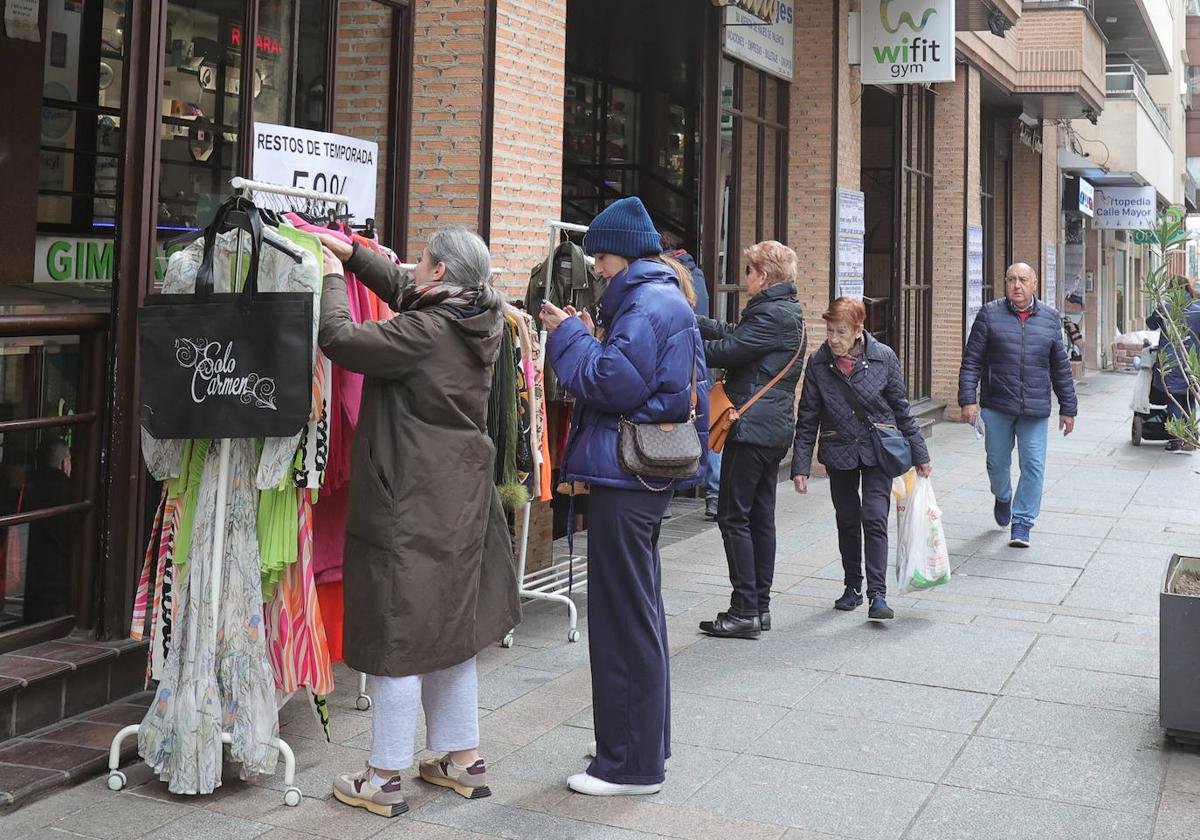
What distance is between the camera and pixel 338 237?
4988 millimetres

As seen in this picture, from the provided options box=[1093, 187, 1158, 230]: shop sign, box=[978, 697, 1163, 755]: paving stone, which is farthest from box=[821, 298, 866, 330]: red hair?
Result: box=[1093, 187, 1158, 230]: shop sign

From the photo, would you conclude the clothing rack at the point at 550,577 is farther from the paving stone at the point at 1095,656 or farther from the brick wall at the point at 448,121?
the paving stone at the point at 1095,656

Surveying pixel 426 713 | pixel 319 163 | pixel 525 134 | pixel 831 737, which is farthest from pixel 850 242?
pixel 426 713

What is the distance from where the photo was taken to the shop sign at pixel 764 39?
12.3m

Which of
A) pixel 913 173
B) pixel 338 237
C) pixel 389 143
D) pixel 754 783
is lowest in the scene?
pixel 754 783

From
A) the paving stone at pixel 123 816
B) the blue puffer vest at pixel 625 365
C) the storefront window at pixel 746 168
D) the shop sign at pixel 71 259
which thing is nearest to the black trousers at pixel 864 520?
the blue puffer vest at pixel 625 365

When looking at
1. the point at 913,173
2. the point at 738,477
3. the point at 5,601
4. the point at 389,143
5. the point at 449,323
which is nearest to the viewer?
the point at 449,323

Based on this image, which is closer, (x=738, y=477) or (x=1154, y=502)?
(x=738, y=477)

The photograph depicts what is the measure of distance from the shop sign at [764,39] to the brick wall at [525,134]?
357cm

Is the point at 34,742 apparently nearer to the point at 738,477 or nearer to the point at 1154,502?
the point at 738,477

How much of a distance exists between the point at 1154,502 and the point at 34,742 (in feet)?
32.1

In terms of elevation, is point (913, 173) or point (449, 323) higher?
point (913, 173)

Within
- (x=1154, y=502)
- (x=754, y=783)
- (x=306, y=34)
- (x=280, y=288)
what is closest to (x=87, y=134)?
(x=306, y=34)

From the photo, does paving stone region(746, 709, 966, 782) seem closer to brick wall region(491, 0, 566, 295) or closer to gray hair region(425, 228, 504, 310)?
gray hair region(425, 228, 504, 310)
